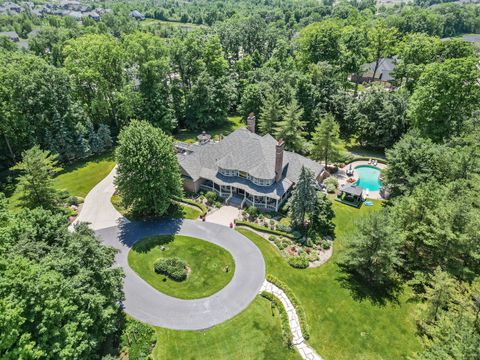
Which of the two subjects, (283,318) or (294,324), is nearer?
(294,324)

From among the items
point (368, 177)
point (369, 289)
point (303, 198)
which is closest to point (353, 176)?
point (368, 177)

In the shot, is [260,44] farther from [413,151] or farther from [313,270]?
[313,270]

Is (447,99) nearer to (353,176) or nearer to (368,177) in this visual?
(368,177)

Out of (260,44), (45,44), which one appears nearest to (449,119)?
(260,44)

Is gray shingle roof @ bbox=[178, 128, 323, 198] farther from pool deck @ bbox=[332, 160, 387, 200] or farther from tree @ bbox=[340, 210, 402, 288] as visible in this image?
tree @ bbox=[340, 210, 402, 288]

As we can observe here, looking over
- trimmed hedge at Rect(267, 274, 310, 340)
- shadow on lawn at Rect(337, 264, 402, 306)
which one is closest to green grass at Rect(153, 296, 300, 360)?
trimmed hedge at Rect(267, 274, 310, 340)
